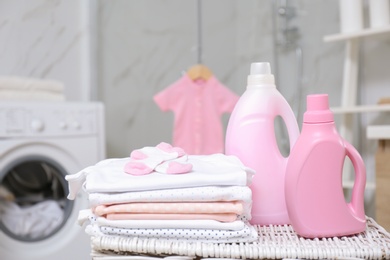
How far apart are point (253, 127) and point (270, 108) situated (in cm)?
5

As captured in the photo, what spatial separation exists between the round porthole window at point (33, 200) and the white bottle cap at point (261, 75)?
110cm

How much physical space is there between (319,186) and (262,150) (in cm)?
13

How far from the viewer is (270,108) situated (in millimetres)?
767

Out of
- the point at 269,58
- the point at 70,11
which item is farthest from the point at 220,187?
the point at 269,58

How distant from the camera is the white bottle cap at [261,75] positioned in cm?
78

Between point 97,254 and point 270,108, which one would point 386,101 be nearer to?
point 270,108

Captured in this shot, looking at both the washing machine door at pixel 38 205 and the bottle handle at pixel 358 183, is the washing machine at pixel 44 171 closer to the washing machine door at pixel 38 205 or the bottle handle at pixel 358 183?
the washing machine door at pixel 38 205

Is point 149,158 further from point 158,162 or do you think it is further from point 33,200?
point 33,200

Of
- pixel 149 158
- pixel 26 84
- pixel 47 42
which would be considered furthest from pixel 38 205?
pixel 149 158

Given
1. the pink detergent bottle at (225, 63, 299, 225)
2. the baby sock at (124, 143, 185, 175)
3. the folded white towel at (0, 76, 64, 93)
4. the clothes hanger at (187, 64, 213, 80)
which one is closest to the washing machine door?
the folded white towel at (0, 76, 64, 93)

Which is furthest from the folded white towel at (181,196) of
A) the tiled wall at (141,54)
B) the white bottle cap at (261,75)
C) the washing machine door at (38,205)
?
the tiled wall at (141,54)

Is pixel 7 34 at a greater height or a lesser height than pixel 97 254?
greater

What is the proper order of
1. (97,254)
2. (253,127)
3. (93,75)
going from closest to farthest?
(97,254)
(253,127)
(93,75)

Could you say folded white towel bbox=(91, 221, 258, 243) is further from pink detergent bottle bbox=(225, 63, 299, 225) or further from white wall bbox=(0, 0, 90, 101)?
white wall bbox=(0, 0, 90, 101)
